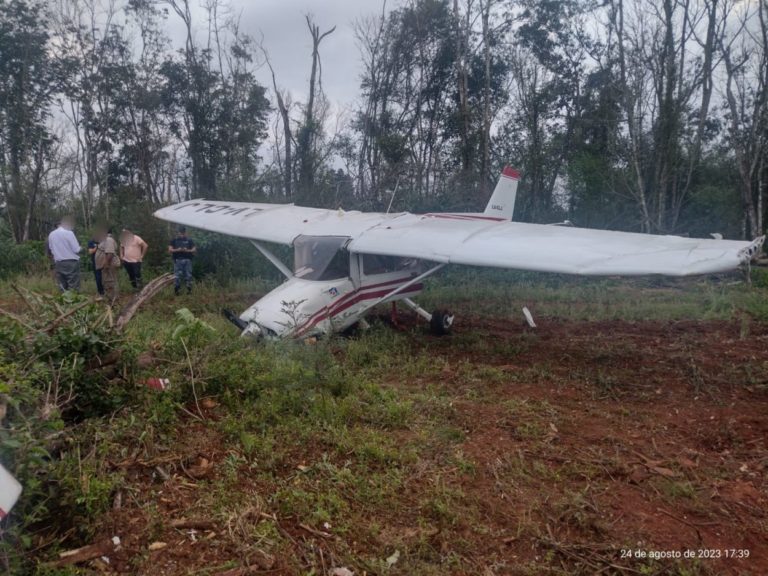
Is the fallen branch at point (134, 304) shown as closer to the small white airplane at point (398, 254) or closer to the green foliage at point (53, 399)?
the green foliage at point (53, 399)

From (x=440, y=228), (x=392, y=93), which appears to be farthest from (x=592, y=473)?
(x=392, y=93)

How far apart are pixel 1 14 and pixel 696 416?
28.7 m

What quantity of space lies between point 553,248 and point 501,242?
0.80 metres

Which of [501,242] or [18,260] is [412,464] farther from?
[18,260]

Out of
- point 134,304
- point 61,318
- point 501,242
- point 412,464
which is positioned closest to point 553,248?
point 501,242

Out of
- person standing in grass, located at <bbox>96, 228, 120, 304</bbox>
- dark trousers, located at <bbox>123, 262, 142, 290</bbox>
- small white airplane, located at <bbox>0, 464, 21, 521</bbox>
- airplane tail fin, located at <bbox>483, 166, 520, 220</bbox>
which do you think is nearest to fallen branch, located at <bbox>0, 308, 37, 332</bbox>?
small white airplane, located at <bbox>0, 464, 21, 521</bbox>

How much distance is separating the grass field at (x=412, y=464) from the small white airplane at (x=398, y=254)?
76cm

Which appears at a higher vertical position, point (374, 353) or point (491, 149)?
point (491, 149)

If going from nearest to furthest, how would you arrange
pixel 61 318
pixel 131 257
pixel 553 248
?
pixel 61 318 → pixel 553 248 → pixel 131 257

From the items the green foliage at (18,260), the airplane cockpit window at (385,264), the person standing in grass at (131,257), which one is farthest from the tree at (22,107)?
the airplane cockpit window at (385,264)

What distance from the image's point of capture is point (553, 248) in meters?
6.68

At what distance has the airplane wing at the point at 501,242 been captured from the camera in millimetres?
5762

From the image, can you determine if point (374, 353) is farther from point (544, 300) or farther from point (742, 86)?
point (742, 86)

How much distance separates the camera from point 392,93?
28031 mm
